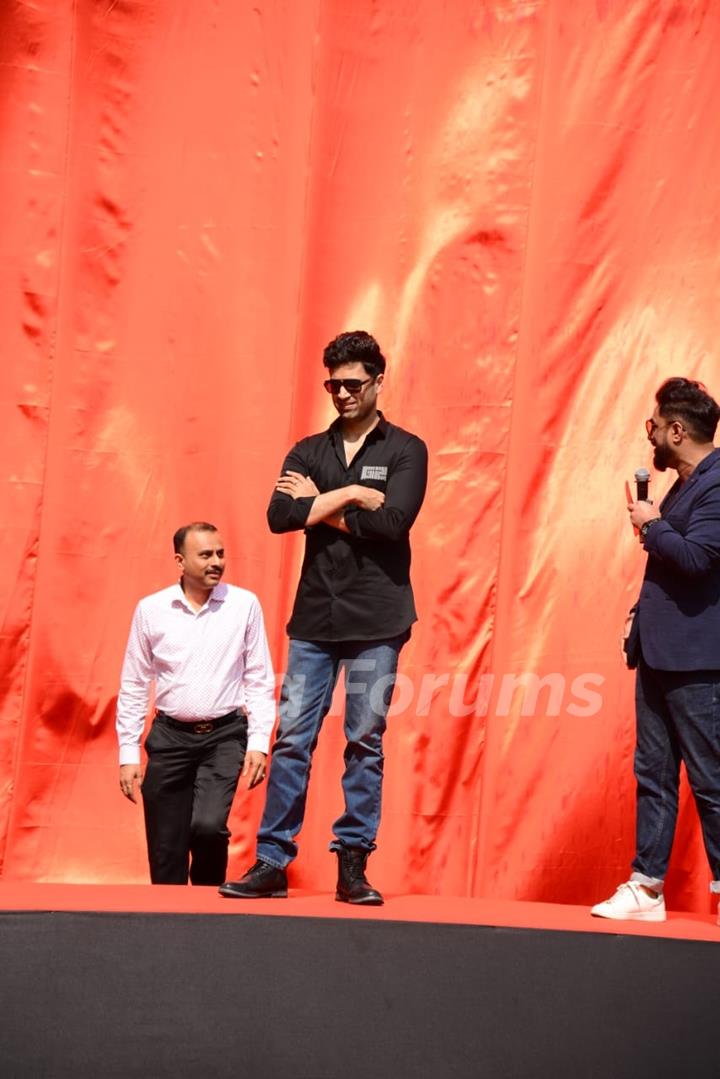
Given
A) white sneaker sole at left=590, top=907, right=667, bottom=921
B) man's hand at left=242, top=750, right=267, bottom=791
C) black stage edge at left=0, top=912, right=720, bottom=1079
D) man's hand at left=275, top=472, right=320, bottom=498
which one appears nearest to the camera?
black stage edge at left=0, top=912, right=720, bottom=1079

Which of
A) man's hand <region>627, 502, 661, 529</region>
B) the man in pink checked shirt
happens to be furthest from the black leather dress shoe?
man's hand <region>627, 502, 661, 529</region>

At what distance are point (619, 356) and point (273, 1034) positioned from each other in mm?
2297

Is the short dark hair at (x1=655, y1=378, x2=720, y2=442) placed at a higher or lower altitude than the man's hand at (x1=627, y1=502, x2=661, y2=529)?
higher

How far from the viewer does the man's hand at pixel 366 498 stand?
320 centimetres

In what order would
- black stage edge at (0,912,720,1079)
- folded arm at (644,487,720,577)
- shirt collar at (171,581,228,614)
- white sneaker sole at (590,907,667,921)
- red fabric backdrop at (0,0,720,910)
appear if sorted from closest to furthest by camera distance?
black stage edge at (0,912,720,1079)
folded arm at (644,487,720,577)
white sneaker sole at (590,907,667,921)
shirt collar at (171,581,228,614)
red fabric backdrop at (0,0,720,910)

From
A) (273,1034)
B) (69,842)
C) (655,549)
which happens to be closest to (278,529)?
(655,549)

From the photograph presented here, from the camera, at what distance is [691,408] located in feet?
10.5

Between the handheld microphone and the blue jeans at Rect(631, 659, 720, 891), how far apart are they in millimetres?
362

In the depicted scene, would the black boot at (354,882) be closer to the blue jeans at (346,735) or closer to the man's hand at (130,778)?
the blue jeans at (346,735)

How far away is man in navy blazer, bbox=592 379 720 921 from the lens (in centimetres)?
310

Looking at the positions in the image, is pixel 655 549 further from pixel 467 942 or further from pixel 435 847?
pixel 435 847

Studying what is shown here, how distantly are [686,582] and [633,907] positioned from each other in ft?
2.32

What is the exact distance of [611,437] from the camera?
172 inches

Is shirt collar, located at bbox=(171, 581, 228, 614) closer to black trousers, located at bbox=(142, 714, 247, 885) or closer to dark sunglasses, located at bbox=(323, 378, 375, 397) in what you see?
black trousers, located at bbox=(142, 714, 247, 885)
